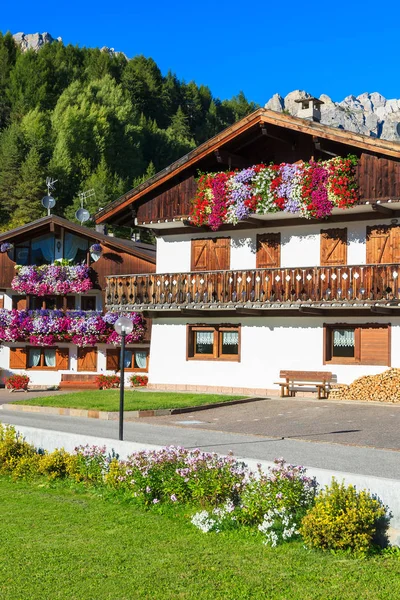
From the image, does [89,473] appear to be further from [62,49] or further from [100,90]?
[62,49]

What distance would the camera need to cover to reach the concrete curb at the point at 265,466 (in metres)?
9.95

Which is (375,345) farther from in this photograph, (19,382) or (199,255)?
(19,382)

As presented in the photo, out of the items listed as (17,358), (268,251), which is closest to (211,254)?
(268,251)

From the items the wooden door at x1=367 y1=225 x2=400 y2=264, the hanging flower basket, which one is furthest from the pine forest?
the wooden door at x1=367 y1=225 x2=400 y2=264

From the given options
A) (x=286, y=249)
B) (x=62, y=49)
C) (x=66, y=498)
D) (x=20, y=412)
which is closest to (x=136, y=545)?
(x=66, y=498)

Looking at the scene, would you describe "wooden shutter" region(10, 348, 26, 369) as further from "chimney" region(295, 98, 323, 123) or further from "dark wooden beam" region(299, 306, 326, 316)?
"chimney" region(295, 98, 323, 123)

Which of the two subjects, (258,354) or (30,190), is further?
(30,190)

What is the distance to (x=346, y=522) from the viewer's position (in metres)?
9.59

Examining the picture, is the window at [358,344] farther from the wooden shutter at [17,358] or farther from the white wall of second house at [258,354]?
the wooden shutter at [17,358]

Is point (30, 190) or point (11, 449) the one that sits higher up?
point (30, 190)

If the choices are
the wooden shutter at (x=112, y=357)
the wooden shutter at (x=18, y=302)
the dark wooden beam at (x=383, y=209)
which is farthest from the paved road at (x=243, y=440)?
the wooden shutter at (x=18, y=302)

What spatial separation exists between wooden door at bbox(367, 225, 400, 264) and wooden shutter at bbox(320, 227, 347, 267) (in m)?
0.89

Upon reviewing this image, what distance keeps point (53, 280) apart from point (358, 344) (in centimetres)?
1729

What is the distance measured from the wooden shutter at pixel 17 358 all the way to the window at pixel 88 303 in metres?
3.66
